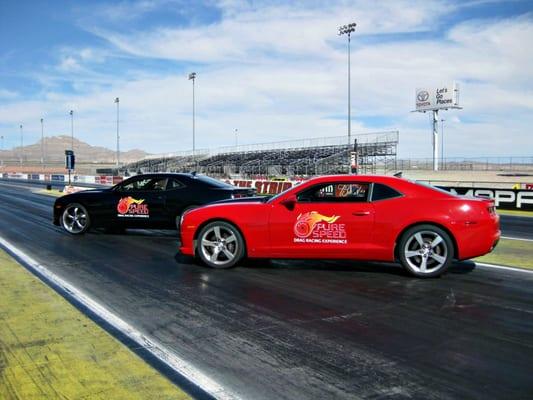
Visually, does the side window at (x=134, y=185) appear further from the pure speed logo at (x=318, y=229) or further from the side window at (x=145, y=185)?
the pure speed logo at (x=318, y=229)

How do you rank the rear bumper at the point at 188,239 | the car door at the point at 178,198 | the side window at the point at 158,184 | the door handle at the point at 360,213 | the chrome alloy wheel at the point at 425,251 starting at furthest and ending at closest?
1. the side window at the point at 158,184
2. the car door at the point at 178,198
3. the rear bumper at the point at 188,239
4. the door handle at the point at 360,213
5. the chrome alloy wheel at the point at 425,251

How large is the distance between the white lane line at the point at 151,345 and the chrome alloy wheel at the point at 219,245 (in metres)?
2.03

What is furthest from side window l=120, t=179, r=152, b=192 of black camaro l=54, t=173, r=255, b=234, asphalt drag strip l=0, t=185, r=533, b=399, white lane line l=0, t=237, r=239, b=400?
white lane line l=0, t=237, r=239, b=400

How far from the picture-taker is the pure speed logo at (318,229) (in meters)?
7.18

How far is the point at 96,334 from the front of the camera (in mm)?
4723

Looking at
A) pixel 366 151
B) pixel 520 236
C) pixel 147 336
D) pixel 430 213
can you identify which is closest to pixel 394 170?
pixel 366 151

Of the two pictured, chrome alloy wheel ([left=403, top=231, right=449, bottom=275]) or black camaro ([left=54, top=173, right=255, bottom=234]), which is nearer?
chrome alloy wheel ([left=403, top=231, right=449, bottom=275])

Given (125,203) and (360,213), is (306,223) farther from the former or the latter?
(125,203)

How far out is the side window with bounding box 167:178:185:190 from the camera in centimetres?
1103

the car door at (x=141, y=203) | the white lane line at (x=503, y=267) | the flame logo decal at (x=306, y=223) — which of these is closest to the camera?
the flame logo decal at (x=306, y=223)

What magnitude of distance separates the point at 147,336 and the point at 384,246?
366cm

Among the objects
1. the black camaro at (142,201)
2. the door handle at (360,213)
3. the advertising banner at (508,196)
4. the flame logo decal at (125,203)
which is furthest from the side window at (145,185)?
the advertising banner at (508,196)

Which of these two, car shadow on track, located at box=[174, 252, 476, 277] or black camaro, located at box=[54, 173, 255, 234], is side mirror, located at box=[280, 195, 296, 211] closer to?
car shadow on track, located at box=[174, 252, 476, 277]

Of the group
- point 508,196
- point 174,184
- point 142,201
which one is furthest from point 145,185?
point 508,196
